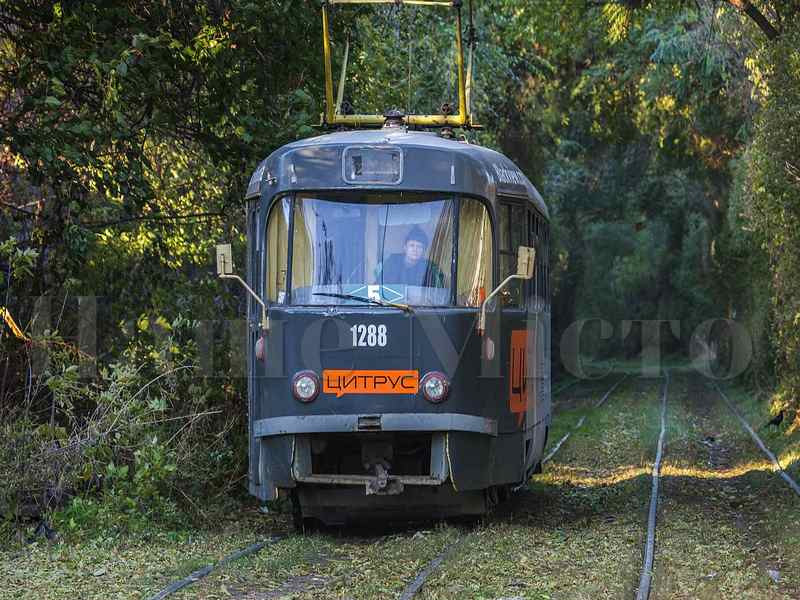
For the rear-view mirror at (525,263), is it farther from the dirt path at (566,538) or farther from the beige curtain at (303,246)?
the dirt path at (566,538)

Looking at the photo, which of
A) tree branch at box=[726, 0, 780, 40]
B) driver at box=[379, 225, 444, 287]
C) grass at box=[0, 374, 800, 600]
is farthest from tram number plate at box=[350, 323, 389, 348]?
tree branch at box=[726, 0, 780, 40]

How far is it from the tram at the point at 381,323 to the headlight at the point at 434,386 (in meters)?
0.01

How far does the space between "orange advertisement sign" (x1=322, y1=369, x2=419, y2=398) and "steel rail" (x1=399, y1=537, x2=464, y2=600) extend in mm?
1355

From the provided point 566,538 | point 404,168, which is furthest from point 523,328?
point 404,168

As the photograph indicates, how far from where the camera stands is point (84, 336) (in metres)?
15.3

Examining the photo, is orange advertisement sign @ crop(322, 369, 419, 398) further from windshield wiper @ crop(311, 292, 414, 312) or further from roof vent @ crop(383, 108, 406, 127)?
roof vent @ crop(383, 108, 406, 127)

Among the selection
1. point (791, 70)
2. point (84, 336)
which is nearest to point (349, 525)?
point (84, 336)

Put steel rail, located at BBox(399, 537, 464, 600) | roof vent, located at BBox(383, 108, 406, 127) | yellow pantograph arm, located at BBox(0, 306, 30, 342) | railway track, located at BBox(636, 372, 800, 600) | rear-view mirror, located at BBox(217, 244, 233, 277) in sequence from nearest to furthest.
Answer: steel rail, located at BBox(399, 537, 464, 600), railway track, located at BBox(636, 372, 800, 600), rear-view mirror, located at BBox(217, 244, 233, 277), yellow pantograph arm, located at BBox(0, 306, 30, 342), roof vent, located at BBox(383, 108, 406, 127)

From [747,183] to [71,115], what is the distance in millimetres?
15012

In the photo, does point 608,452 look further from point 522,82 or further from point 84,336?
point 522,82

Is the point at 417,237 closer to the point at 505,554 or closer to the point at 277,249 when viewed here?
the point at 277,249

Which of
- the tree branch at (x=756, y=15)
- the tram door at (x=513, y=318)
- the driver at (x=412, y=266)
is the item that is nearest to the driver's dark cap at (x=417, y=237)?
the driver at (x=412, y=266)

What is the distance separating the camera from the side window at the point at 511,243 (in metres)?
12.2

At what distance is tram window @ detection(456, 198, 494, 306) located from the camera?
38.8ft
